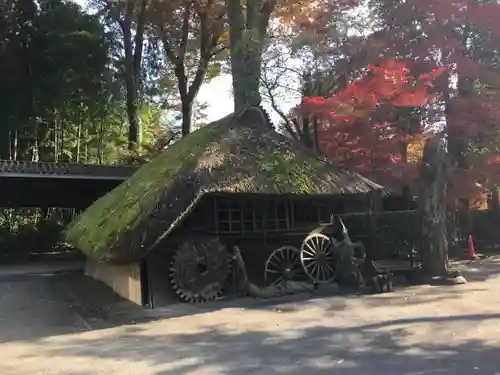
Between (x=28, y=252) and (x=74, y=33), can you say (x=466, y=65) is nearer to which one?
(x=74, y=33)

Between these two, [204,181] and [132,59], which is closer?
[204,181]

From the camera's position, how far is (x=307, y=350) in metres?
6.95

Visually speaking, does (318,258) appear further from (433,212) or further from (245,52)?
(245,52)

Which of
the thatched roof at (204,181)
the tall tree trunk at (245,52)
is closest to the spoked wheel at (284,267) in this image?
the thatched roof at (204,181)

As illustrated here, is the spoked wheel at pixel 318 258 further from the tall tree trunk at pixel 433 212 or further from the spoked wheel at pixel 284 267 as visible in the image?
the tall tree trunk at pixel 433 212

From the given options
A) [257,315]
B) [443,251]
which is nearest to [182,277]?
[257,315]

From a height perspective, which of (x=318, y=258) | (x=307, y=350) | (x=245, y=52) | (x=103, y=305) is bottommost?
(x=307, y=350)

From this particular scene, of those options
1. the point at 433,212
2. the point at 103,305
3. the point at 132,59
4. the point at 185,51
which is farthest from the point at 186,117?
the point at 103,305

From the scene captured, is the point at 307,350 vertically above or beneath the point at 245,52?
beneath

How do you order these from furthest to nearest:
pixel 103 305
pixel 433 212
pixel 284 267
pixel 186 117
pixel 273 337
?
pixel 186 117
pixel 433 212
pixel 284 267
pixel 103 305
pixel 273 337

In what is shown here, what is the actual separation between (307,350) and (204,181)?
457 centimetres

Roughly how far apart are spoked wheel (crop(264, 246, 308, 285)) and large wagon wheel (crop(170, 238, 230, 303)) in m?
1.06

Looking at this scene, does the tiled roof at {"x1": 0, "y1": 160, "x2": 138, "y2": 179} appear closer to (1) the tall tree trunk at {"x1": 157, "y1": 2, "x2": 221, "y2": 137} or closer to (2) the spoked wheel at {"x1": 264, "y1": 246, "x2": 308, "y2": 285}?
(1) the tall tree trunk at {"x1": 157, "y1": 2, "x2": 221, "y2": 137}

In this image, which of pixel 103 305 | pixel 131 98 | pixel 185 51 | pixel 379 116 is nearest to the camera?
pixel 103 305
